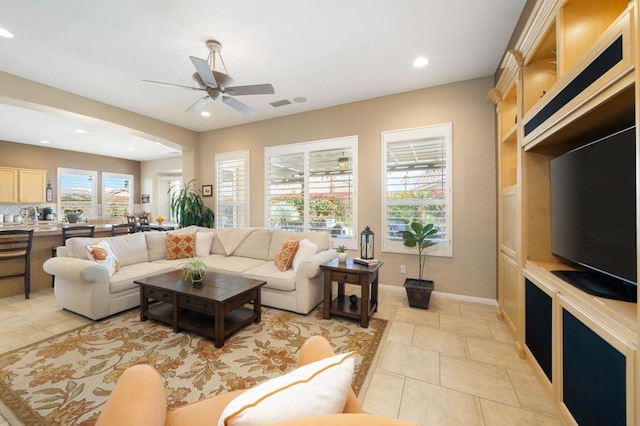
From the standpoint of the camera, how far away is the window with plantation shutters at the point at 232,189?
17.3 feet

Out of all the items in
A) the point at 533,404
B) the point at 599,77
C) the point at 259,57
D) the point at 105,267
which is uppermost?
the point at 259,57

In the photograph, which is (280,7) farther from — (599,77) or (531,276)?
(531,276)

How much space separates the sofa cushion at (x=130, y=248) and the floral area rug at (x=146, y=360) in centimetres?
95

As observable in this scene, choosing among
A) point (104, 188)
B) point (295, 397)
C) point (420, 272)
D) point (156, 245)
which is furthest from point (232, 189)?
point (104, 188)

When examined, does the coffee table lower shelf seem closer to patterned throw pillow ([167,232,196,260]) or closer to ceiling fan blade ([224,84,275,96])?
patterned throw pillow ([167,232,196,260])

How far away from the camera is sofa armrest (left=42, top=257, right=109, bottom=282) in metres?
2.73

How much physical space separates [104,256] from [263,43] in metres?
3.06

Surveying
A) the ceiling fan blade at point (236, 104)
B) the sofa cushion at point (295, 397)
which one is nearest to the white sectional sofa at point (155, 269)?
the ceiling fan blade at point (236, 104)

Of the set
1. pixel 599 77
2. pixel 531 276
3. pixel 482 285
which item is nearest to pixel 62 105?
pixel 599 77

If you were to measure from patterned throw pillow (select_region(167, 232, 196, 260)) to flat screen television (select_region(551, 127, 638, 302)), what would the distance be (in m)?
4.40

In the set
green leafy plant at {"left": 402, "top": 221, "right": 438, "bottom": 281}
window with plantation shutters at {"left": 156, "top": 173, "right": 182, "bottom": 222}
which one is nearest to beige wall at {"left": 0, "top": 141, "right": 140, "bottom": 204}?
window with plantation shutters at {"left": 156, "top": 173, "right": 182, "bottom": 222}

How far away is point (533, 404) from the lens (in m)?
1.69

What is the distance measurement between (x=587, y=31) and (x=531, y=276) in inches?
65.6

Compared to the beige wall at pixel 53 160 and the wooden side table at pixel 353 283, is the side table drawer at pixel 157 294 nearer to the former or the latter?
the wooden side table at pixel 353 283
